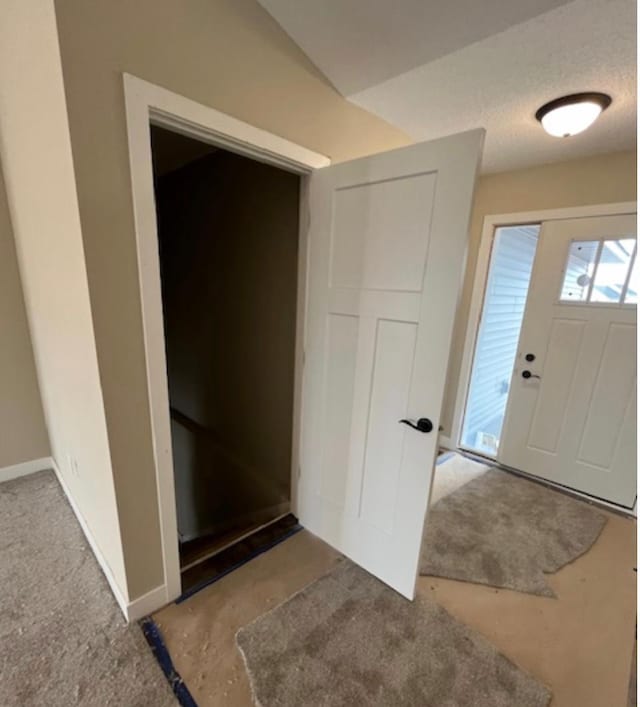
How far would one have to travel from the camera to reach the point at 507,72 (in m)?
1.50

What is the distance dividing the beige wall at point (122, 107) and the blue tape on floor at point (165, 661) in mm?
145

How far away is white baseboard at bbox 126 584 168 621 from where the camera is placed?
4.73ft

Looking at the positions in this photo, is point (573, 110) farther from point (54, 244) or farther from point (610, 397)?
point (54, 244)

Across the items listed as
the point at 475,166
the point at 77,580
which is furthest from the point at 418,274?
the point at 77,580

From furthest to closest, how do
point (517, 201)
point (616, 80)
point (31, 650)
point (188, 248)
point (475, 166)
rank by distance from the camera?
point (188, 248) → point (517, 201) → point (616, 80) → point (31, 650) → point (475, 166)

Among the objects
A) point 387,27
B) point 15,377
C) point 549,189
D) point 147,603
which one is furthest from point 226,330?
point 549,189

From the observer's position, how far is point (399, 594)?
1.65 metres

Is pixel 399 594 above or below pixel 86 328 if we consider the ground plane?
below

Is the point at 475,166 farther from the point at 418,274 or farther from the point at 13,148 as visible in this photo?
the point at 13,148

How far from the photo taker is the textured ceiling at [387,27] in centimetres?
122

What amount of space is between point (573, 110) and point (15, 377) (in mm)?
3634

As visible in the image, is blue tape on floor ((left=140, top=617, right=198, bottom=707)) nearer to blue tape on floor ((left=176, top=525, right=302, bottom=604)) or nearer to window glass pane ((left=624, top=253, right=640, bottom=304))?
blue tape on floor ((left=176, top=525, right=302, bottom=604))

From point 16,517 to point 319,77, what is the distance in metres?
2.93

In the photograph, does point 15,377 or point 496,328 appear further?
point 496,328
